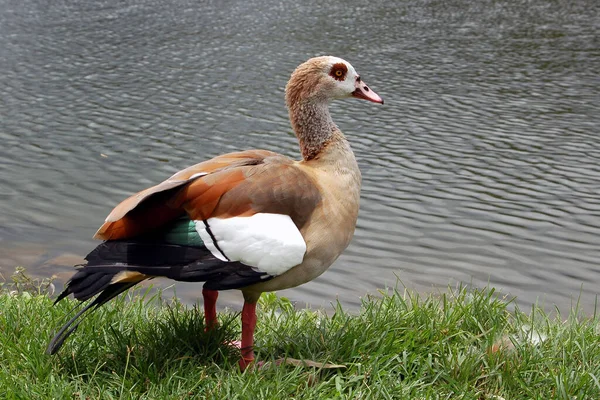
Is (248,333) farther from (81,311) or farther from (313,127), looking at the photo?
(313,127)

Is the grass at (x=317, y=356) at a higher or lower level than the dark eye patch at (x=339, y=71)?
lower

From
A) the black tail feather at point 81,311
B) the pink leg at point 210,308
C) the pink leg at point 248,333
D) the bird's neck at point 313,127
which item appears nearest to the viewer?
the black tail feather at point 81,311

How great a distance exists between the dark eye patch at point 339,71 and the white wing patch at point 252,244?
1.10 meters

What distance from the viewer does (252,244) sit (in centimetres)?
361

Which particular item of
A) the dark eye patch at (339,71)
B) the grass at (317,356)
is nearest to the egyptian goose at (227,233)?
the grass at (317,356)

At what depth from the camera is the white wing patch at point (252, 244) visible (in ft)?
11.8

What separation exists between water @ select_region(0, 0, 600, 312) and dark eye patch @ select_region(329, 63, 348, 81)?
2.73 meters

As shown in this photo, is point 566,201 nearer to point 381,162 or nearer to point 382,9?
point 381,162

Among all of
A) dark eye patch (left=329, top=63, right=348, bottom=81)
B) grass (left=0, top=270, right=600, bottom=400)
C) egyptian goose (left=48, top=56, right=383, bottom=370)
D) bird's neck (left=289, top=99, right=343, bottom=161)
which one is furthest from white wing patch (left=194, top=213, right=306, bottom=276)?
dark eye patch (left=329, top=63, right=348, bottom=81)

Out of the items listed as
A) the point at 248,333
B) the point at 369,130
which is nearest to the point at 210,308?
the point at 248,333

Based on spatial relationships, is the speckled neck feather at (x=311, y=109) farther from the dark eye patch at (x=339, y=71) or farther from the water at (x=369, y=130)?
the water at (x=369, y=130)

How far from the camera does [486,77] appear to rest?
1576 cm

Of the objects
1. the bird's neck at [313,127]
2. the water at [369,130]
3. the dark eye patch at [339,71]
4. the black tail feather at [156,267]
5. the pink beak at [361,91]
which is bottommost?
the water at [369,130]

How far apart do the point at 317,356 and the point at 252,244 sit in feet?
2.45
